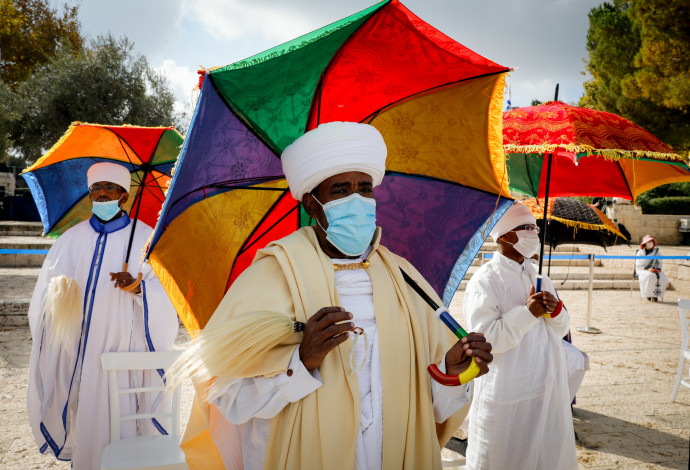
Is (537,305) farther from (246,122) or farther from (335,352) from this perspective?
(246,122)

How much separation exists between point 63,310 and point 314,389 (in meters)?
2.61

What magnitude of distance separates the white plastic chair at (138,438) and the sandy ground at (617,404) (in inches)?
51.8

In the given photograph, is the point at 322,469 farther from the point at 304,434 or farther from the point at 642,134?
the point at 642,134

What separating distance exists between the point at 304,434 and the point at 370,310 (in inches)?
18.7

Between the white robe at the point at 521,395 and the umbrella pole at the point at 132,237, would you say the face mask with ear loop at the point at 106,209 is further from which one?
the white robe at the point at 521,395

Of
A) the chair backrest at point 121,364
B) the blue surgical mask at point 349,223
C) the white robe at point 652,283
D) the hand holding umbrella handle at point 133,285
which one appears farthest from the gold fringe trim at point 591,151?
the white robe at point 652,283

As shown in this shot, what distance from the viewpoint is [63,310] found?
138 inches

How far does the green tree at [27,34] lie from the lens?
2538 centimetres

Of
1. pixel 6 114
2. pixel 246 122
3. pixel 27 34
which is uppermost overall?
pixel 27 34

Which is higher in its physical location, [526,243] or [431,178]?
[431,178]

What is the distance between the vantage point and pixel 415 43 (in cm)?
204

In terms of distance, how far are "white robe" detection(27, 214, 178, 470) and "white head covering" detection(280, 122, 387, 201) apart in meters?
2.12

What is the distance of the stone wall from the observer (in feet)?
67.9

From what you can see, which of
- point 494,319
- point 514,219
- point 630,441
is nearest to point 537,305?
point 494,319
